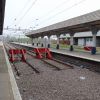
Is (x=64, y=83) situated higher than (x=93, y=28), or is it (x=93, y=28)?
(x=93, y=28)

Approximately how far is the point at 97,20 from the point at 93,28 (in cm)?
587

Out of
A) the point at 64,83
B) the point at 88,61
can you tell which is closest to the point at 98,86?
the point at 64,83

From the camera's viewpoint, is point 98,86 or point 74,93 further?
point 98,86

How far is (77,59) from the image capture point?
22453 mm

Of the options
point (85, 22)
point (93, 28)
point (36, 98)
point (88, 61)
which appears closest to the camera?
point (36, 98)

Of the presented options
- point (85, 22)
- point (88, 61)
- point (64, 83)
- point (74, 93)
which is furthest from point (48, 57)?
point (74, 93)

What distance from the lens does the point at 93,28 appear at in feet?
104

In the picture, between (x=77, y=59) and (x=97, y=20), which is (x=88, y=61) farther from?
(x=97, y=20)

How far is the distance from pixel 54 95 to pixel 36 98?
0.77 metres

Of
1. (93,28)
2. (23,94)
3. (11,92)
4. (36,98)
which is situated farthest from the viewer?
(93,28)

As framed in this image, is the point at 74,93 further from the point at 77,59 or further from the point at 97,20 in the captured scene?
the point at 97,20

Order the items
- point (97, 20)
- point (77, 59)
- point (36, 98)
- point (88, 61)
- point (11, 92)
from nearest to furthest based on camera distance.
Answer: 1. point (11, 92)
2. point (36, 98)
3. point (88, 61)
4. point (77, 59)
5. point (97, 20)

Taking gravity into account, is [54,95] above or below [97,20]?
below

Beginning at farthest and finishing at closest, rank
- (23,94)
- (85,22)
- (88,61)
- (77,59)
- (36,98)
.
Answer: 1. (85,22)
2. (77,59)
3. (88,61)
4. (23,94)
5. (36,98)
